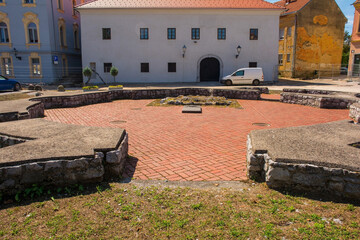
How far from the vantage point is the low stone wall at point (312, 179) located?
3570 millimetres

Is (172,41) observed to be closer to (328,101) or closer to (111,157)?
(328,101)

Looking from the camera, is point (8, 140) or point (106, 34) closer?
point (8, 140)

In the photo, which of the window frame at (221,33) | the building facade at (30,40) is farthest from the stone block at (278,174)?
the building facade at (30,40)

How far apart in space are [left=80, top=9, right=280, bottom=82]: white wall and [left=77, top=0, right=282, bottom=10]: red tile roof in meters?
0.50

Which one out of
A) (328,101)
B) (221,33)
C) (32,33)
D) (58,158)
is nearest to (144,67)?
(221,33)

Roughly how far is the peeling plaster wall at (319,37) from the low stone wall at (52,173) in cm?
3298

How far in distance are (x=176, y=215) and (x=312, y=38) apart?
34877 mm

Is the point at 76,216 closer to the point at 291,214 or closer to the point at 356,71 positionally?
the point at 291,214

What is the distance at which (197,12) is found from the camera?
26.7 meters

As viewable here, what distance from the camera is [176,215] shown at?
10.7ft

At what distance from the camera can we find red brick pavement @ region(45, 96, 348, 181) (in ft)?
16.2

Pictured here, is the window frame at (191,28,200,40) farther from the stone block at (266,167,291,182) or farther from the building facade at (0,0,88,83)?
the stone block at (266,167,291,182)

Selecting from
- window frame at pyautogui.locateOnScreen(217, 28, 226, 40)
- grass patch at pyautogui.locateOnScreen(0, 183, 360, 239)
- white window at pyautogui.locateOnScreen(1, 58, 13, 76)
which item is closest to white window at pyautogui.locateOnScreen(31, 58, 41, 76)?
white window at pyautogui.locateOnScreen(1, 58, 13, 76)

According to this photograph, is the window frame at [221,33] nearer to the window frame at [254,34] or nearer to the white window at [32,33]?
the window frame at [254,34]
